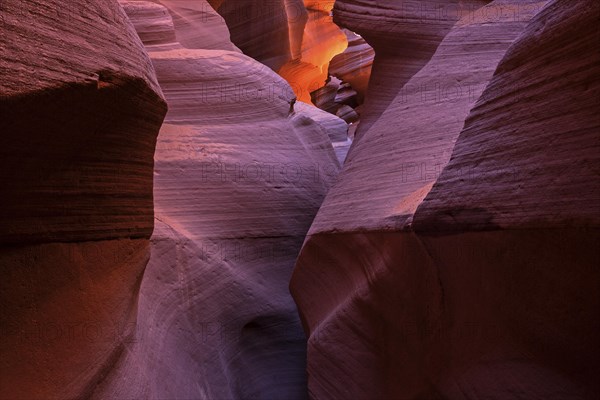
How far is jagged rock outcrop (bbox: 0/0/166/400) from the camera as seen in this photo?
1987mm

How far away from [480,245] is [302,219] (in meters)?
2.54

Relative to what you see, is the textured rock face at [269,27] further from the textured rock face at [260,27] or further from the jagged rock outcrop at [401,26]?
the jagged rock outcrop at [401,26]

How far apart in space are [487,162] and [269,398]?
2.62m

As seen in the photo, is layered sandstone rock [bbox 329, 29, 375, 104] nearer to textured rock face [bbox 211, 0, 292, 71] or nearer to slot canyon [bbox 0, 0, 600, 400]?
textured rock face [bbox 211, 0, 292, 71]

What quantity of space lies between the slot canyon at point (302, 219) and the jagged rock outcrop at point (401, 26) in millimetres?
17

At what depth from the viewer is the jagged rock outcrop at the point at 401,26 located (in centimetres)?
470

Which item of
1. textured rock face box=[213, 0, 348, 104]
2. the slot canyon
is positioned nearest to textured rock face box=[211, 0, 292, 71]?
textured rock face box=[213, 0, 348, 104]

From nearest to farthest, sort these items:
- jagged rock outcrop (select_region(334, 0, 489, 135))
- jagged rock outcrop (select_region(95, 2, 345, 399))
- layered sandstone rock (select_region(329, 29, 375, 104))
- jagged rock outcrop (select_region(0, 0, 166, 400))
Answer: jagged rock outcrop (select_region(0, 0, 166, 400)) → jagged rock outcrop (select_region(95, 2, 345, 399)) → jagged rock outcrop (select_region(334, 0, 489, 135)) → layered sandstone rock (select_region(329, 29, 375, 104))

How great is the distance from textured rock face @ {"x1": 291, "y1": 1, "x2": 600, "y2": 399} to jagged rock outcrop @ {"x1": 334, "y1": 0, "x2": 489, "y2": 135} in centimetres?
91

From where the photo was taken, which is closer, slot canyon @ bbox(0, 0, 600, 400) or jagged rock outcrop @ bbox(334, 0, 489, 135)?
slot canyon @ bbox(0, 0, 600, 400)

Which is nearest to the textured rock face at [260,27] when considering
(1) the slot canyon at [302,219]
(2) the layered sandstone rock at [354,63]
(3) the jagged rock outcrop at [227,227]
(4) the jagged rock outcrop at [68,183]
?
(3) the jagged rock outcrop at [227,227]

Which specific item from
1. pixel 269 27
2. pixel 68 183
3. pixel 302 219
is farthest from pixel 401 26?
pixel 269 27

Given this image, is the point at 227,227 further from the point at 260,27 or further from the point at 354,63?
the point at 354,63

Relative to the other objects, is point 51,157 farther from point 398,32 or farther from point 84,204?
point 398,32
